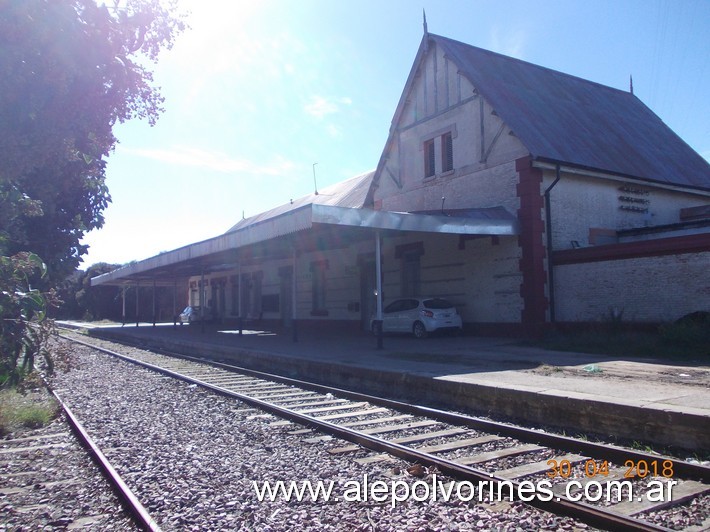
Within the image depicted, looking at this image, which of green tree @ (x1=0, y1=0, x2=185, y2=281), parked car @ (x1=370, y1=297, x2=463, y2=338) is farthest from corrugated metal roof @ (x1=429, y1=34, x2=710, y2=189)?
green tree @ (x1=0, y1=0, x2=185, y2=281)

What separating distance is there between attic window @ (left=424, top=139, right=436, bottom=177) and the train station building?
2.0 inches

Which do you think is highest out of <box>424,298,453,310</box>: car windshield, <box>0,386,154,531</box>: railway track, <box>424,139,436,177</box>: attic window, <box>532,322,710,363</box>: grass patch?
<box>424,139,436,177</box>: attic window

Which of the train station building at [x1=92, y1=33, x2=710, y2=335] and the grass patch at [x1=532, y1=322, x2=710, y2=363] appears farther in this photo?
the train station building at [x1=92, y1=33, x2=710, y2=335]

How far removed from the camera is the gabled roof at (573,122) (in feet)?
61.8

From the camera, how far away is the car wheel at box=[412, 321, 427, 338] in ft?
63.9

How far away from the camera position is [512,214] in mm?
17969

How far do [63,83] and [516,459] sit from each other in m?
6.62

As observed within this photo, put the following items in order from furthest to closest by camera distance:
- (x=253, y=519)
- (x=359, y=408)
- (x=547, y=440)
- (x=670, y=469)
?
(x=359, y=408)
(x=547, y=440)
(x=670, y=469)
(x=253, y=519)

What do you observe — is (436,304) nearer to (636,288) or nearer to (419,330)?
(419,330)

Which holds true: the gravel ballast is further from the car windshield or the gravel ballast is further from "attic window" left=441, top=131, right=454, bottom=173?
"attic window" left=441, top=131, right=454, bottom=173

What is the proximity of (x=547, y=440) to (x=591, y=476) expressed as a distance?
1119mm

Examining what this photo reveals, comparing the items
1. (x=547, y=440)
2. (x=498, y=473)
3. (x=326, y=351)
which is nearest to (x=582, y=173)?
(x=326, y=351)

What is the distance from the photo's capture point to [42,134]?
7129 millimetres

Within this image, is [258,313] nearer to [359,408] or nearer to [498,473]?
[359,408]
